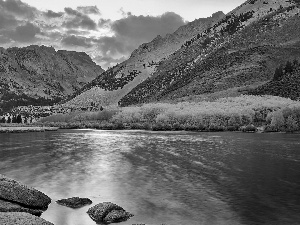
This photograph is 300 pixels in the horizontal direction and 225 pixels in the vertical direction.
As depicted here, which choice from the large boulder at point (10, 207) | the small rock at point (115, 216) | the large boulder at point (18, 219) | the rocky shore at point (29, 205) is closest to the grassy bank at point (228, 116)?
the small rock at point (115, 216)

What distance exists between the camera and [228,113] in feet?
493

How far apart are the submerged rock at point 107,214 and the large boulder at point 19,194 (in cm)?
423

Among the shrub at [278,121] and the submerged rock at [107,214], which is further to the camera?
the shrub at [278,121]

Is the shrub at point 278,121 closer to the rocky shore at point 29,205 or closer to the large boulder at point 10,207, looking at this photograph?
the rocky shore at point 29,205

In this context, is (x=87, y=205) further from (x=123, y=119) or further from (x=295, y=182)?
(x=123, y=119)

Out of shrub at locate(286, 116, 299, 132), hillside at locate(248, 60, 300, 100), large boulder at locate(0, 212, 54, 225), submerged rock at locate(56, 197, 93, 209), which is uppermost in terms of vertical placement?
hillside at locate(248, 60, 300, 100)

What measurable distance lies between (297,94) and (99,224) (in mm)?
167007

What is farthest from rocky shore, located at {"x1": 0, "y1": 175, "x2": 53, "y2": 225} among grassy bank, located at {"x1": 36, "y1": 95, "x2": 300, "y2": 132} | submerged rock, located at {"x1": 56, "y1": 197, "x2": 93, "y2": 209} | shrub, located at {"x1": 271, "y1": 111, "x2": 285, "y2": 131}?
shrub, located at {"x1": 271, "y1": 111, "x2": 285, "y2": 131}

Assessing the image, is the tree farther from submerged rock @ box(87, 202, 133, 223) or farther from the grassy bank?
submerged rock @ box(87, 202, 133, 223)

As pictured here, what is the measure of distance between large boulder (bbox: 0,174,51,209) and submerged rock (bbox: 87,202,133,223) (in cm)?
423

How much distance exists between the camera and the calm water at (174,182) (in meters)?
27.6

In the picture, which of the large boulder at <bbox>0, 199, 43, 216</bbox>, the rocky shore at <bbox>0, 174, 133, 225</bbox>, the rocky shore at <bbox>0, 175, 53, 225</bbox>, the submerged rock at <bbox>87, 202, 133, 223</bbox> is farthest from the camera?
the submerged rock at <bbox>87, 202, 133, 223</bbox>

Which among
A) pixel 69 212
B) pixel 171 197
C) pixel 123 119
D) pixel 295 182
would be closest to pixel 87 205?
pixel 69 212

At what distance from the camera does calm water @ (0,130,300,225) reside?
27578 millimetres
